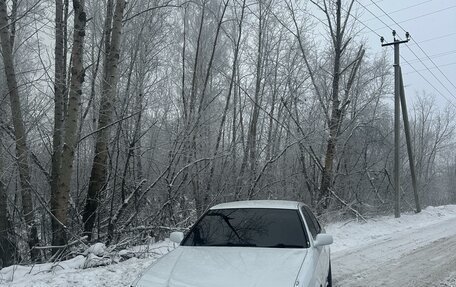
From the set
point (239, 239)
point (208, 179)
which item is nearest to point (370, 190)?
point (208, 179)

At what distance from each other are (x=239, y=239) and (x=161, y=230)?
6.92m

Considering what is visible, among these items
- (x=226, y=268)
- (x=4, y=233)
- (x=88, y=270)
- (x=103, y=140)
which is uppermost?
(x=103, y=140)

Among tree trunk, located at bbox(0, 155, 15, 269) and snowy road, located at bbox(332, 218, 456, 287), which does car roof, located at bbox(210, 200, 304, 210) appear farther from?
tree trunk, located at bbox(0, 155, 15, 269)

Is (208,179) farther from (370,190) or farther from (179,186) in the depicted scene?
(370,190)

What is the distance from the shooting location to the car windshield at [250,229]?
5348mm

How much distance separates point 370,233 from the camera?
14703mm

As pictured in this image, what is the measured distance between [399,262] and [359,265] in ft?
3.50

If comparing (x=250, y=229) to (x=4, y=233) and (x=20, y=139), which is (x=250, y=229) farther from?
(x=4, y=233)

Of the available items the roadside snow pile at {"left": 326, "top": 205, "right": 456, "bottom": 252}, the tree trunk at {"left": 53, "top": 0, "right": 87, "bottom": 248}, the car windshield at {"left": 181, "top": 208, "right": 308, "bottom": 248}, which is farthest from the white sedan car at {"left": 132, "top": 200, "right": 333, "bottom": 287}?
the roadside snow pile at {"left": 326, "top": 205, "right": 456, "bottom": 252}

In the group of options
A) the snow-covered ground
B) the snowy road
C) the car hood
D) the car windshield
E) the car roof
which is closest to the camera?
the car hood

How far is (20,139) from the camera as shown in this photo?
989cm

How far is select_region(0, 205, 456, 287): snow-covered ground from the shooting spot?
701 cm

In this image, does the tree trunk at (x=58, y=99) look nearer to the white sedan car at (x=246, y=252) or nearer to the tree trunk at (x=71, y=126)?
the tree trunk at (x=71, y=126)

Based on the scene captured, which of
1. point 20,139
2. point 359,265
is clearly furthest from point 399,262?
point 20,139
